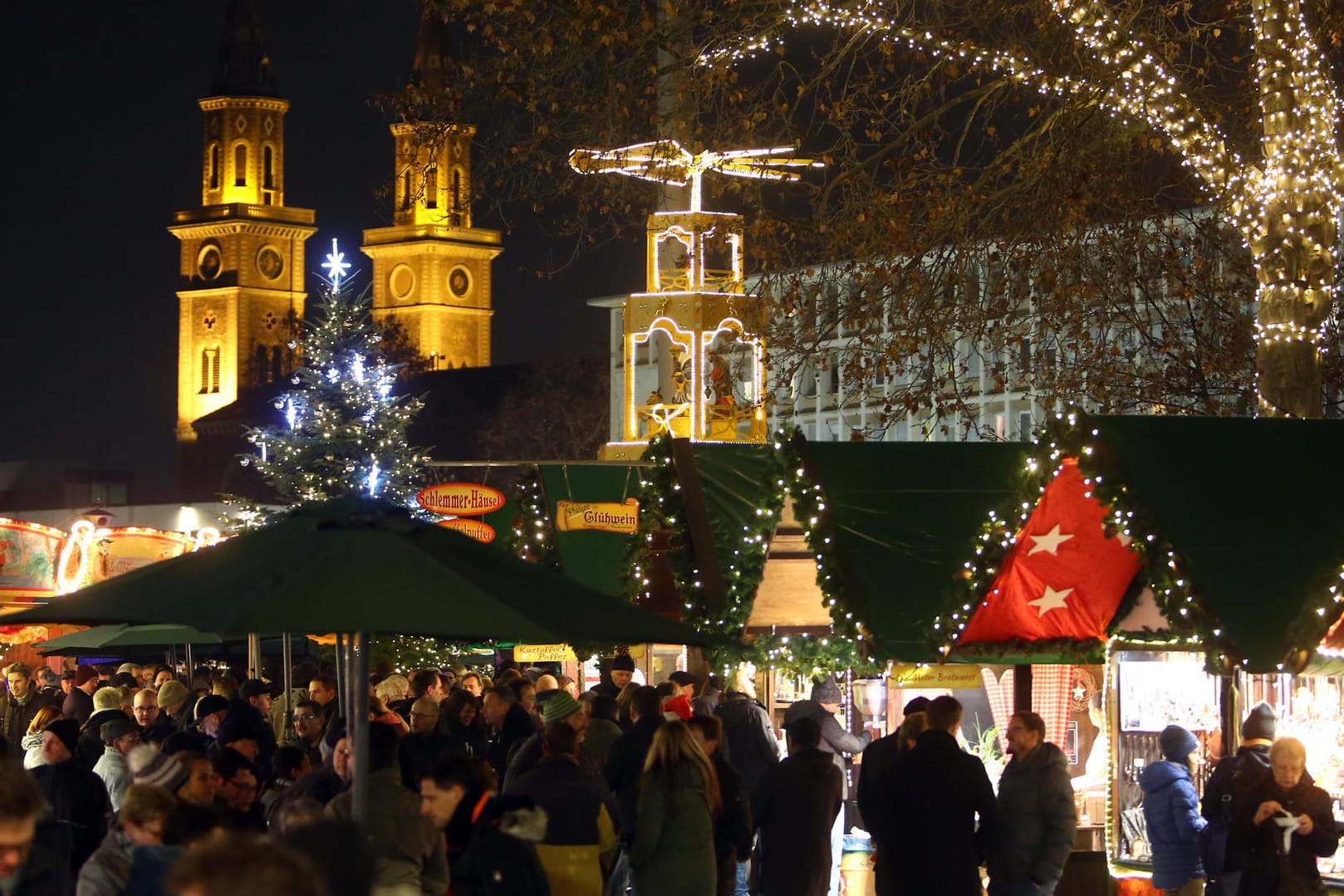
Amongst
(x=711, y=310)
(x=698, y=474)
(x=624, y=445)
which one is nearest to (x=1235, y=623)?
(x=698, y=474)

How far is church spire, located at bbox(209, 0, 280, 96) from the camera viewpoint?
154m

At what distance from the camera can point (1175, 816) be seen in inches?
454

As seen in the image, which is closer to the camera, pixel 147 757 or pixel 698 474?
pixel 147 757

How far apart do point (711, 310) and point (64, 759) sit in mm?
13834

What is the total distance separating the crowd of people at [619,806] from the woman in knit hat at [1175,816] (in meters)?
0.01

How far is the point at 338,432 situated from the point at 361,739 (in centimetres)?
2931

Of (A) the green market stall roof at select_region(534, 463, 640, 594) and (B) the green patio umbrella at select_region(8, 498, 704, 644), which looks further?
(A) the green market stall roof at select_region(534, 463, 640, 594)

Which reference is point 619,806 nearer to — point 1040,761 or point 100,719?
point 1040,761

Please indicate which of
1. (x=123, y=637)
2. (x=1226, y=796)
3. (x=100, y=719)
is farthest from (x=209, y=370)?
(x=1226, y=796)

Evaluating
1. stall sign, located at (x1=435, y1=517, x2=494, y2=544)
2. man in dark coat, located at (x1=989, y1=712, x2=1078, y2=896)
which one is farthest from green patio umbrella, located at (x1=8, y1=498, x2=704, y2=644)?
stall sign, located at (x1=435, y1=517, x2=494, y2=544)

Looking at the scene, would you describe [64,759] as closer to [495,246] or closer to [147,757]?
[147,757]

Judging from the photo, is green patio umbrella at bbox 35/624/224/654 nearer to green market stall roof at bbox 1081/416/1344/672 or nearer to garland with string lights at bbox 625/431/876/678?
garland with string lights at bbox 625/431/876/678

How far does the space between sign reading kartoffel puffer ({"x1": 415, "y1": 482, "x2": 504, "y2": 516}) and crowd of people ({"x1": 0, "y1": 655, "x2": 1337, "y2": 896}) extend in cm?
1169

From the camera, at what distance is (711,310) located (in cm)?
2362
